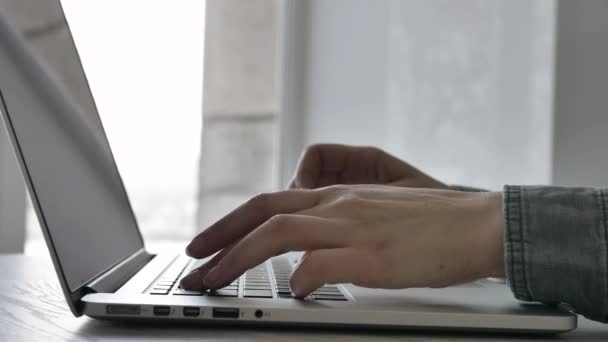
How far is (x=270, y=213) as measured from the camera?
1.78ft

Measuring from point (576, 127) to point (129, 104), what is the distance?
1327 millimetres

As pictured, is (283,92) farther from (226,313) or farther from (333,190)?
(226,313)

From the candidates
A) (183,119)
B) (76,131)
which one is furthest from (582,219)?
(183,119)

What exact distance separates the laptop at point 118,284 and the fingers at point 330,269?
1cm

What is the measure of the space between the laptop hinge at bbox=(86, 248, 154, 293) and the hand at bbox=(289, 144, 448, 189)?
0.31 meters

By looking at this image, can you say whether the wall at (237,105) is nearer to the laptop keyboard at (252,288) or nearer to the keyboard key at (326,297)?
the laptop keyboard at (252,288)

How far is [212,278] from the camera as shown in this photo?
47 cm

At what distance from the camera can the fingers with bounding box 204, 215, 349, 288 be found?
470mm

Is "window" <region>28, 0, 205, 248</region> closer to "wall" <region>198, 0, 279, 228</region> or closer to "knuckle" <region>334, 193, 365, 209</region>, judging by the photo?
"wall" <region>198, 0, 279, 228</region>

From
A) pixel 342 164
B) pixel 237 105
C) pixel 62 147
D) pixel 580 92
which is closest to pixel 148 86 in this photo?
pixel 237 105

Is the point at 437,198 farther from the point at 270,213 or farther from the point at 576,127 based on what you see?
the point at 576,127

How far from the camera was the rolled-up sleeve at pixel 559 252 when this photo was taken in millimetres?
460

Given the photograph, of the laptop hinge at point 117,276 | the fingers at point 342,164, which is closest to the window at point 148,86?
the fingers at point 342,164

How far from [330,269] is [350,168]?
56 cm
